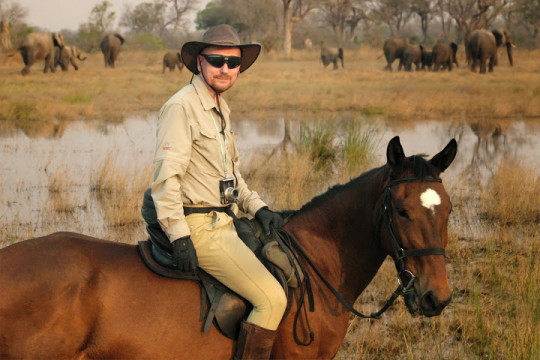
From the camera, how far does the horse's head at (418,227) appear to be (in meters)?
3.20

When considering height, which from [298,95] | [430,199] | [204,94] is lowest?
[298,95]

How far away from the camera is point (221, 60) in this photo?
3.54 meters

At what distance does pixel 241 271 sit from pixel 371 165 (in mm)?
7918

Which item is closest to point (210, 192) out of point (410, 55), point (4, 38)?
point (410, 55)

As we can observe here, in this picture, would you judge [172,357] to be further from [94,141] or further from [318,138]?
[94,141]

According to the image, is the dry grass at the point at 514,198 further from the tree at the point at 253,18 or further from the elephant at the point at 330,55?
the tree at the point at 253,18

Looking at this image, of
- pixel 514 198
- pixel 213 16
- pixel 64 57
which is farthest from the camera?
pixel 213 16

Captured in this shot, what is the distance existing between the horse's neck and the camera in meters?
0.40

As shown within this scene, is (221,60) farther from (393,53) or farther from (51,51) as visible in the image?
(393,53)

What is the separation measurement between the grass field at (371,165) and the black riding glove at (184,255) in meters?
1.66

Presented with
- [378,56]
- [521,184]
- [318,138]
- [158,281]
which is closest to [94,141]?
[318,138]

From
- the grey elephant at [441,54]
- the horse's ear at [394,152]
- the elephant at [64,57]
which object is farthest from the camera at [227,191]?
the grey elephant at [441,54]

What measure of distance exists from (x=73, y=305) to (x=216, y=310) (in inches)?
24.8

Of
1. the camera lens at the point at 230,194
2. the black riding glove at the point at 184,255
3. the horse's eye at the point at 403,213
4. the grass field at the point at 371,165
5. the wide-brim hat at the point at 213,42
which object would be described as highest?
the wide-brim hat at the point at 213,42
